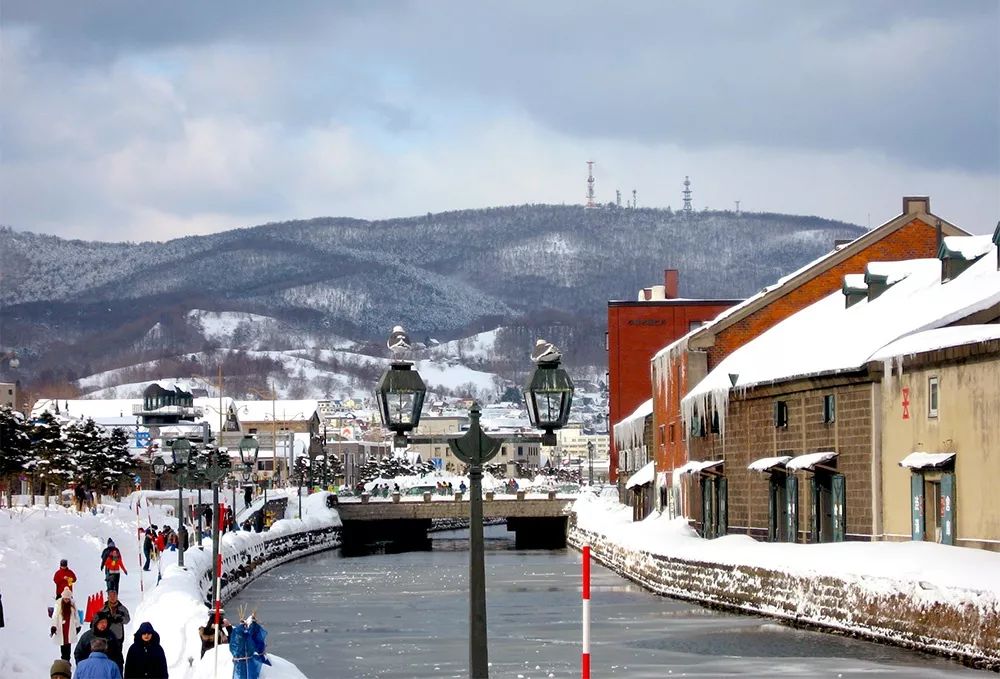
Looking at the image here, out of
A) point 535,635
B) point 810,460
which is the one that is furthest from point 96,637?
point 810,460

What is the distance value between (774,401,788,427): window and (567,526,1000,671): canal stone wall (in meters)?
5.18

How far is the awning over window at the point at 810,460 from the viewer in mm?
52188

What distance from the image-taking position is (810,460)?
173 feet

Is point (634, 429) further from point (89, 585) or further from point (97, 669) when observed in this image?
point (97, 669)

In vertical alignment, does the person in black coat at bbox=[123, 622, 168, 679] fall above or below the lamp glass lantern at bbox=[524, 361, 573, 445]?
below

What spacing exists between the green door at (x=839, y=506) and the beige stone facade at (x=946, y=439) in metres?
2.49

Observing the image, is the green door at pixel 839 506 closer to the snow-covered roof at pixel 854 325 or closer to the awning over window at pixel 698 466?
the snow-covered roof at pixel 854 325

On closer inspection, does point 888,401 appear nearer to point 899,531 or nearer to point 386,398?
point 899,531

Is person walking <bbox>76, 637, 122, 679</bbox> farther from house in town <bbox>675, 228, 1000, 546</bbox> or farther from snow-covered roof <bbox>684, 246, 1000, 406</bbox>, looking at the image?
snow-covered roof <bbox>684, 246, 1000, 406</bbox>

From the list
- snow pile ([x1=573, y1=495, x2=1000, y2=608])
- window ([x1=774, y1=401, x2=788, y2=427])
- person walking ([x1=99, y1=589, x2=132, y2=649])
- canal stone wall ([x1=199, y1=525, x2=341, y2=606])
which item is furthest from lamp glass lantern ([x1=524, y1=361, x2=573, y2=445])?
canal stone wall ([x1=199, y1=525, x2=341, y2=606])

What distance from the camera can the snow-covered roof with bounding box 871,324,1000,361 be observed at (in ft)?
139

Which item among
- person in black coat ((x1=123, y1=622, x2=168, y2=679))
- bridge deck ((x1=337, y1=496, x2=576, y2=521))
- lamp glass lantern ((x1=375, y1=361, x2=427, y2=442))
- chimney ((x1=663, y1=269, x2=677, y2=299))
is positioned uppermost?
chimney ((x1=663, y1=269, x2=677, y2=299))

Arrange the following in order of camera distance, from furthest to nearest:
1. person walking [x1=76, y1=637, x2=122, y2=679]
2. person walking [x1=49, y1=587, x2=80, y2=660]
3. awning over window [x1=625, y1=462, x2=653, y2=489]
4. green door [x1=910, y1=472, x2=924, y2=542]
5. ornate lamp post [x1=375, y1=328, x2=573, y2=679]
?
awning over window [x1=625, y1=462, x2=653, y2=489] → green door [x1=910, y1=472, x2=924, y2=542] → person walking [x1=49, y1=587, x2=80, y2=660] → person walking [x1=76, y1=637, x2=122, y2=679] → ornate lamp post [x1=375, y1=328, x2=573, y2=679]

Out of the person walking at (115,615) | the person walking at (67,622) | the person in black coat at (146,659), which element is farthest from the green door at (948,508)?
the person in black coat at (146,659)
